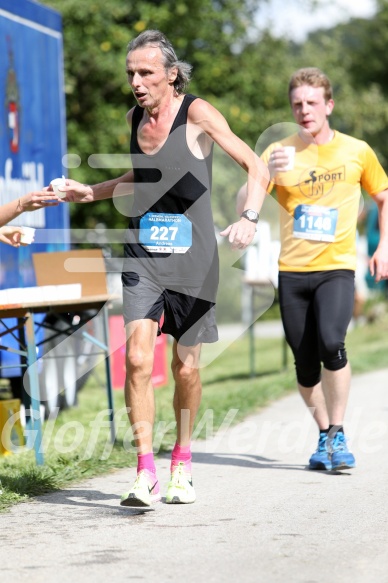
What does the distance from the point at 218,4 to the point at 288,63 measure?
2.90m

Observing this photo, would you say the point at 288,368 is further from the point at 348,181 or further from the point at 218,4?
the point at 218,4

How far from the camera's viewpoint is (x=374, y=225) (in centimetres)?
2478

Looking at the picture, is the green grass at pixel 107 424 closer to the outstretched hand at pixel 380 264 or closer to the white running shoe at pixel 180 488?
the white running shoe at pixel 180 488

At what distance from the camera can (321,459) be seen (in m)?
6.55

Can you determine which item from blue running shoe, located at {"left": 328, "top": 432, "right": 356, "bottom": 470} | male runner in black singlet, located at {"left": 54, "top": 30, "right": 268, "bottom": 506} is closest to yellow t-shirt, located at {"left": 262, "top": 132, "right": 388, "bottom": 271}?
blue running shoe, located at {"left": 328, "top": 432, "right": 356, "bottom": 470}

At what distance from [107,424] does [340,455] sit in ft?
9.40

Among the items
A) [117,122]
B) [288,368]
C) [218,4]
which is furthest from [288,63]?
[288,368]

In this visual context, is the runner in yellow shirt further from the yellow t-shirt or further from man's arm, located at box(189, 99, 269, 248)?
man's arm, located at box(189, 99, 269, 248)

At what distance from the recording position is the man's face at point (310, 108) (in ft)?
21.8

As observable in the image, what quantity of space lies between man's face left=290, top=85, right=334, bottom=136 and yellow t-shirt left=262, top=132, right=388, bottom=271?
126mm

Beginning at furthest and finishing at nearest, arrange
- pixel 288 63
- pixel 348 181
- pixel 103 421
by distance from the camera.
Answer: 1. pixel 288 63
2. pixel 103 421
3. pixel 348 181

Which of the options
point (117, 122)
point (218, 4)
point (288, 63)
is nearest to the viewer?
point (117, 122)

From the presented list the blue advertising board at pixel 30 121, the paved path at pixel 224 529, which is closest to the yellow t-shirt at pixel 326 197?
the paved path at pixel 224 529

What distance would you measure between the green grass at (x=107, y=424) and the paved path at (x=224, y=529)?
19cm
